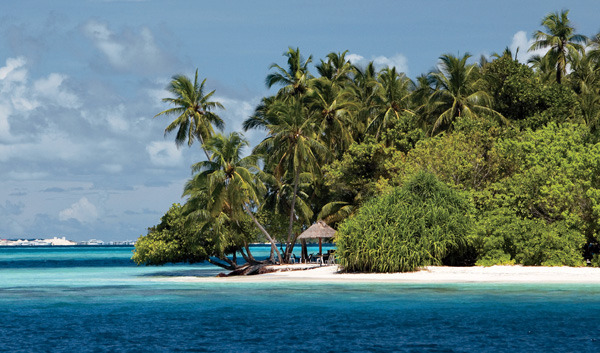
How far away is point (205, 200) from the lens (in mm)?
43719

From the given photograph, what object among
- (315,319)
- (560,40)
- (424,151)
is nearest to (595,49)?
(560,40)

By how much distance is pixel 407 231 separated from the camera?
31469 millimetres

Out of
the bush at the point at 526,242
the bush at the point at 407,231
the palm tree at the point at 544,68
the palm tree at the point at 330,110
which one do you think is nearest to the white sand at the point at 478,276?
the bush at the point at 407,231

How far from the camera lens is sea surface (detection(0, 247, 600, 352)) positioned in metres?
15.7

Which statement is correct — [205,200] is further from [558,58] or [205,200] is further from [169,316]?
[558,58]

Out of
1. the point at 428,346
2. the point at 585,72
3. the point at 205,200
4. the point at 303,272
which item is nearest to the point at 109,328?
the point at 428,346

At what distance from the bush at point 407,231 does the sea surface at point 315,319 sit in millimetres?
3366

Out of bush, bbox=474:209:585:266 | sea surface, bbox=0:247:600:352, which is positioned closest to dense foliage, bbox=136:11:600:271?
bush, bbox=474:209:585:266

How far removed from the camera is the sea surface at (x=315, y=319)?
51.4ft

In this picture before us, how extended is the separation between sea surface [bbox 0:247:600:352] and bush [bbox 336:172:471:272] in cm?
337

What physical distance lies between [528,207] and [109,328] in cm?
2252

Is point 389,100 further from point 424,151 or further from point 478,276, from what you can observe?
point 478,276

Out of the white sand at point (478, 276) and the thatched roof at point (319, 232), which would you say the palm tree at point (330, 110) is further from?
the white sand at point (478, 276)

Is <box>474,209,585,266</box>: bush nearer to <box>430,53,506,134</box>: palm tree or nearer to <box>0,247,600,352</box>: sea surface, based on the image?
<box>0,247,600,352</box>: sea surface
